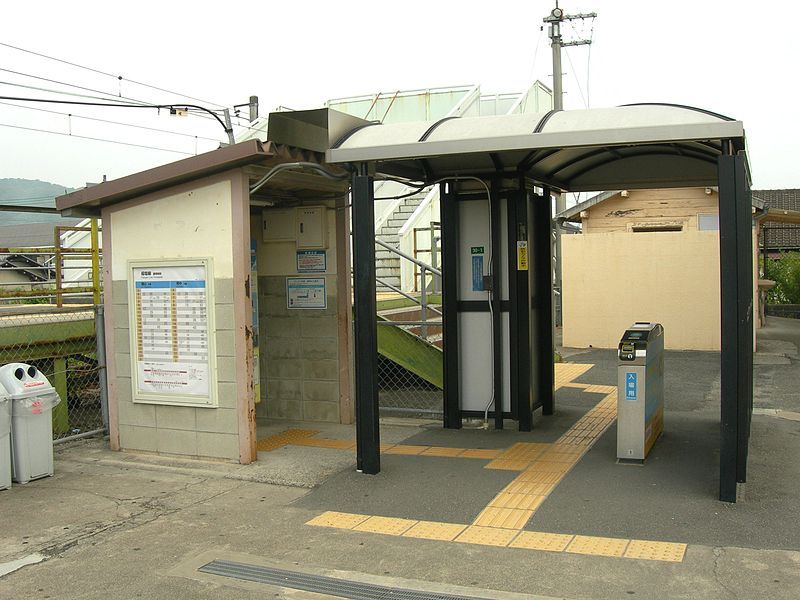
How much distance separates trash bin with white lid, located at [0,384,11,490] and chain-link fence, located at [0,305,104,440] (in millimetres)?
1501

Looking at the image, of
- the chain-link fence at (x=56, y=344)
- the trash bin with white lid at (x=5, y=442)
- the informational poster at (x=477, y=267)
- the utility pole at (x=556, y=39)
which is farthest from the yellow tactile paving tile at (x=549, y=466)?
the utility pole at (x=556, y=39)

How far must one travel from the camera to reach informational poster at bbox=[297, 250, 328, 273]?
8.81 m

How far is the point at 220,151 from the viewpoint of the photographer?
695 centimetres

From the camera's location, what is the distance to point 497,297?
328 inches

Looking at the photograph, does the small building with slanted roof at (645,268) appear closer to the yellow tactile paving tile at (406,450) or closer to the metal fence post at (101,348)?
the yellow tactile paving tile at (406,450)

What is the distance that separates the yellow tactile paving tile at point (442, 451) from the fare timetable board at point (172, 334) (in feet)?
6.63

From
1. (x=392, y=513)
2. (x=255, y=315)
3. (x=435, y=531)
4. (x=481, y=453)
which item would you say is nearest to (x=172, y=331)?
(x=255, y=315)

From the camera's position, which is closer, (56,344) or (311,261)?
(311,261)

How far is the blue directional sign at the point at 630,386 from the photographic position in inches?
271

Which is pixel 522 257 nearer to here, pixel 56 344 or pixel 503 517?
pixel 503 517

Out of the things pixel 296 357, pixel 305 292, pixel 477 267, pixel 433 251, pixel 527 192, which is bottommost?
pixel 296 357

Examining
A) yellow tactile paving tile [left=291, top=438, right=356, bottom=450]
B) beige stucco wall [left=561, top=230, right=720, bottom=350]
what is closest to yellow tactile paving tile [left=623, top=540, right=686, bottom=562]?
yellow tactile paving tile [left=291, top=438, right=356, bottom=450]

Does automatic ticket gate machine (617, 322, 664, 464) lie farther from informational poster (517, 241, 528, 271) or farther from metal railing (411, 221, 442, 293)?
metal railing (411, 221, 442, 293)

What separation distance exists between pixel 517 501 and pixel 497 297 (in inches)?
111
